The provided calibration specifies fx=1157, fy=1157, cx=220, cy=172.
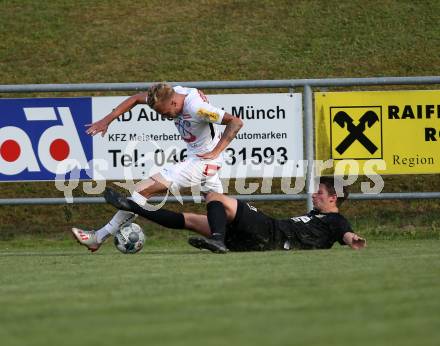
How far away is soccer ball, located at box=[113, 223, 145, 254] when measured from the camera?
1116 cm

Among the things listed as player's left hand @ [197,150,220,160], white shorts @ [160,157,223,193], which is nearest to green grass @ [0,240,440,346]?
white shorts @ [160,157,223,193]

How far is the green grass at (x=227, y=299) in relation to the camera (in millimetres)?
5254

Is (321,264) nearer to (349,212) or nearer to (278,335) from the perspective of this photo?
(278,335)

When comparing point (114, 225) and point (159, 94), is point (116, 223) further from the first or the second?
point (159, 94)

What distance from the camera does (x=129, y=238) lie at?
11164 millimetres

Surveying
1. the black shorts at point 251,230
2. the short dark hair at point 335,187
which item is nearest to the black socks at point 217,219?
the black shorts at point 251,230

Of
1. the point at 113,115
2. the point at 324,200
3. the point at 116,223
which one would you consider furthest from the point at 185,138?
the point at 324,200

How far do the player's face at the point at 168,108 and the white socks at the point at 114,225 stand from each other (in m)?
1.03

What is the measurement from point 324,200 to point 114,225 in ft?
6.68

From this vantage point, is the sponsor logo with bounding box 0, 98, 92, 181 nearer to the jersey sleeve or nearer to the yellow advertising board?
the jersey sleeve

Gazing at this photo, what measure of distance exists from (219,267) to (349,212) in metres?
6.42

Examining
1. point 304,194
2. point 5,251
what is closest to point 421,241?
point 304,194

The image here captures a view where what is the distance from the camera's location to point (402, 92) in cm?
1307

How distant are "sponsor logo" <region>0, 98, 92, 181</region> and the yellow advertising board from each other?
9.53ft
